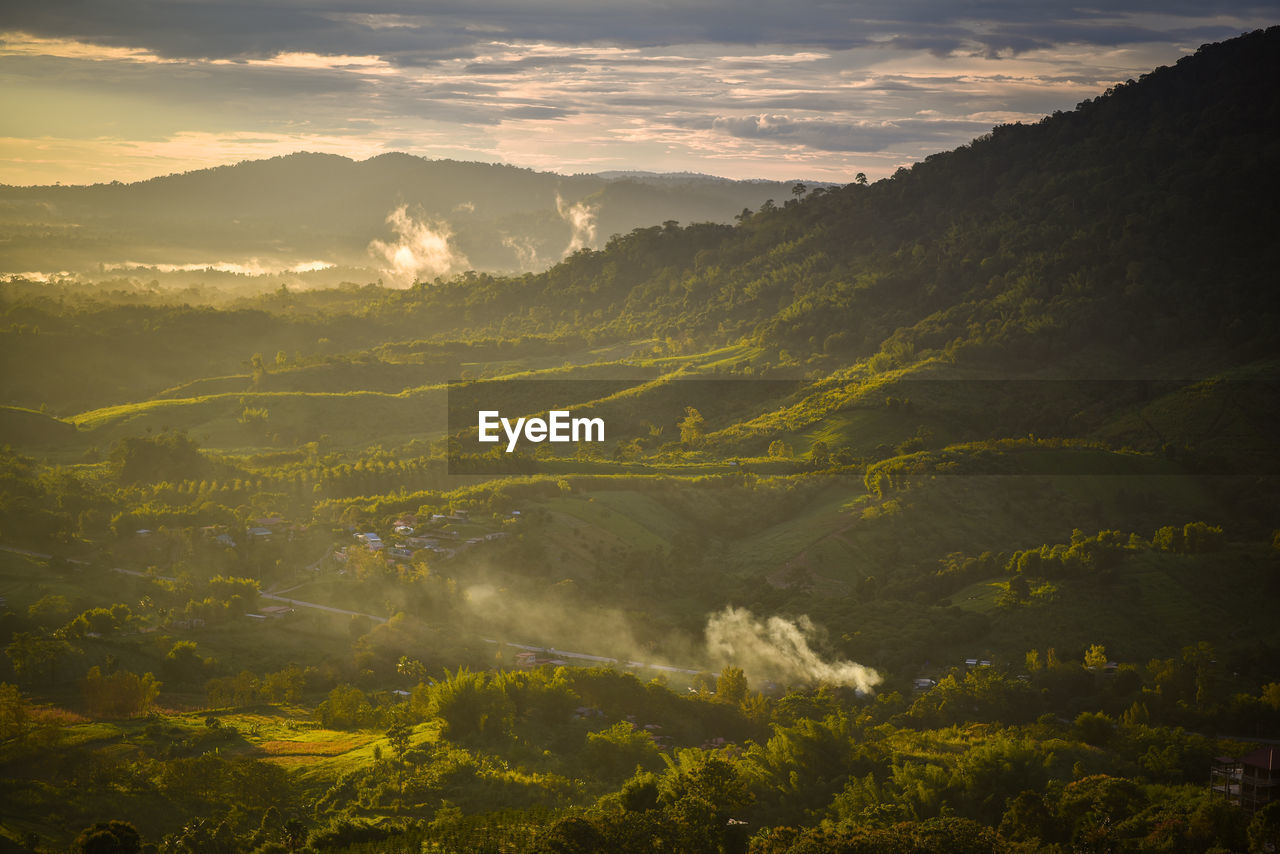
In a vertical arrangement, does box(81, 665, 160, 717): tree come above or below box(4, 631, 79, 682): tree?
below

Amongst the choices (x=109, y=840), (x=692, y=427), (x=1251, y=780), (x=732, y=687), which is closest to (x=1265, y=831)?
(x=1251, y=780)

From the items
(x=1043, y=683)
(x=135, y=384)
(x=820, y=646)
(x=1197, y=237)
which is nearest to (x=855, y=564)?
(x=820, y=646)

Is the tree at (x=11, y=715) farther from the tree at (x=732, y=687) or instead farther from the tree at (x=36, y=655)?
the tree at (x=732, y=687)

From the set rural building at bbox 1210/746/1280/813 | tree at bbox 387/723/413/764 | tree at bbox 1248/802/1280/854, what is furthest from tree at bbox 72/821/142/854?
rural building at bbox 1210/746/1280/813

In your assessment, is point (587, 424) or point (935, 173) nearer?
point (587, 424)

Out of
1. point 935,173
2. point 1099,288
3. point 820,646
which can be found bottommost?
point 820,646

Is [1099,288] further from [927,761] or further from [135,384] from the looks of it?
[135,384]

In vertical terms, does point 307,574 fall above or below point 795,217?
below

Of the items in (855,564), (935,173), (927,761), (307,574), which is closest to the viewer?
(927,761)

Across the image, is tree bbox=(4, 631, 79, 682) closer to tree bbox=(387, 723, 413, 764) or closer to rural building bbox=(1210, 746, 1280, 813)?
tree bbox=(387, 723, 413, 764)
